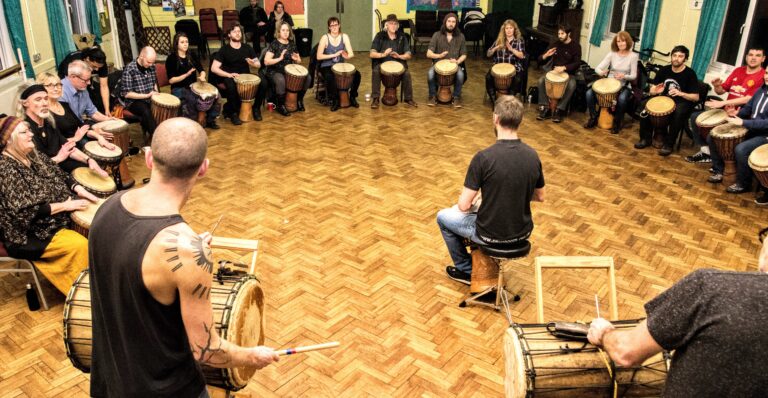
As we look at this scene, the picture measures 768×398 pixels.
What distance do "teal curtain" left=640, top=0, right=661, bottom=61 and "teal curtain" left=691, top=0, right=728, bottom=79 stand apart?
0.98 metres

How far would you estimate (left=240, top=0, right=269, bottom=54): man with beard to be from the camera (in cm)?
1116

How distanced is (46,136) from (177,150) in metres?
3.15

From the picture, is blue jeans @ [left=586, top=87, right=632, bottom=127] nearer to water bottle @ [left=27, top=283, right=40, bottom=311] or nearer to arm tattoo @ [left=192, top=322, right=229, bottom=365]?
water bottle @ [left=27, top=283, right=40, bottom=311]

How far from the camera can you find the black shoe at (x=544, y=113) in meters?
7.87

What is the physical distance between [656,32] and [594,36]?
1549mm

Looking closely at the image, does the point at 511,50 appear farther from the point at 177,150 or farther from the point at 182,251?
the point at 182,251

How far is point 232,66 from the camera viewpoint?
24.1 ft

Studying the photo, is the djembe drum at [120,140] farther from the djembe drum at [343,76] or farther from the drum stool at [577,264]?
the drum stool at [577,264]

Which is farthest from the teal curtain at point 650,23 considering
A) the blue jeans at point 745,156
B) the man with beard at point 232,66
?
the man with beard at point 232,66

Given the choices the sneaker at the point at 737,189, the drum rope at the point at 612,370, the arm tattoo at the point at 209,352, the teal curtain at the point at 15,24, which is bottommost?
the sneaker at the point at 737,189

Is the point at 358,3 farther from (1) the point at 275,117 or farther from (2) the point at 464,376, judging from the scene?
(2) the point at 464,376

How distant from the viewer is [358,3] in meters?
12.4

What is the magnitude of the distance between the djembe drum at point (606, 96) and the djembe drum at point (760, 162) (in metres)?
2.27

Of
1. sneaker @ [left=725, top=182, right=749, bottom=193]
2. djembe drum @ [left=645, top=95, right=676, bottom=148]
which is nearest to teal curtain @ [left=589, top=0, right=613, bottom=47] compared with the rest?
djembe drum @ [left=645, top=95, right=676, bottom=148]
